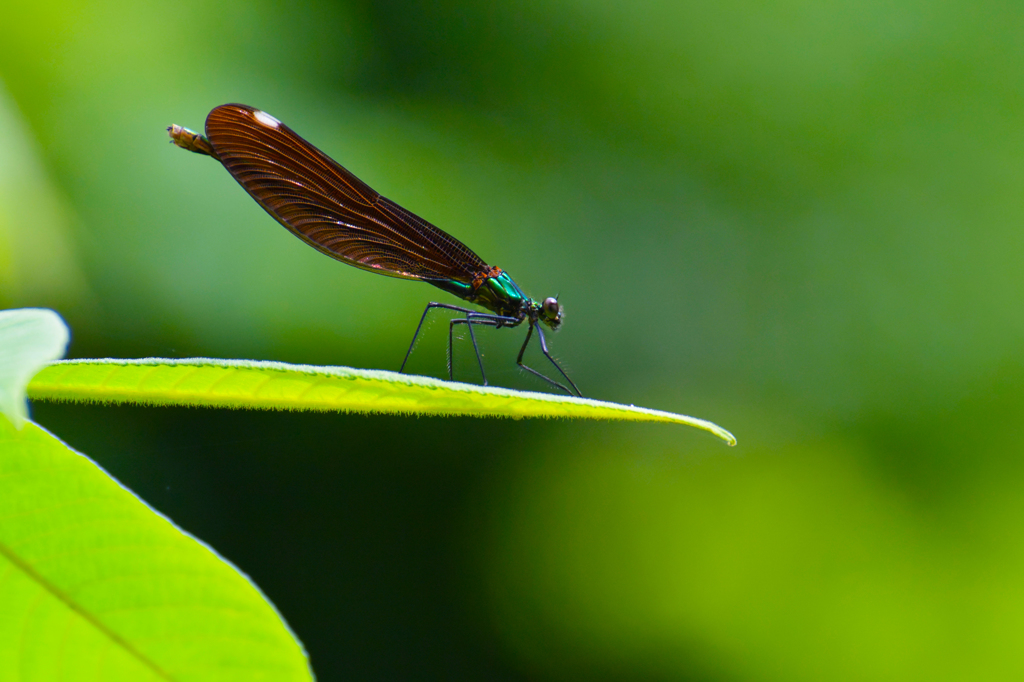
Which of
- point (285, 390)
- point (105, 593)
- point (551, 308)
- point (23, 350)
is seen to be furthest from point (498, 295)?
point (23, 350)

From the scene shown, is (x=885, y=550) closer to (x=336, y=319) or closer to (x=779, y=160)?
(x=779, y=160)

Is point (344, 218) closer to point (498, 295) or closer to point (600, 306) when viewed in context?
point (498, 295)

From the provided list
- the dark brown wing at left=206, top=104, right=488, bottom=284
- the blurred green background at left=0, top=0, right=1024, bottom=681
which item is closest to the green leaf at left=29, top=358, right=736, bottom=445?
the dark brown wing at left=206, top=104, right=488, bottom=284

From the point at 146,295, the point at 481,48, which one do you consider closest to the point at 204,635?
the point at 146,295

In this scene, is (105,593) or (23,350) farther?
(105,593)

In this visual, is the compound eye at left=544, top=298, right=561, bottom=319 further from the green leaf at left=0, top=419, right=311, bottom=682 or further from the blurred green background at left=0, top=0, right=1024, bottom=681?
the green leaf at left=0, top=419, right=311, bottom=682

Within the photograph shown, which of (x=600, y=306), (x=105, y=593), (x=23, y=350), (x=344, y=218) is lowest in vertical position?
(x=105, y=593)
